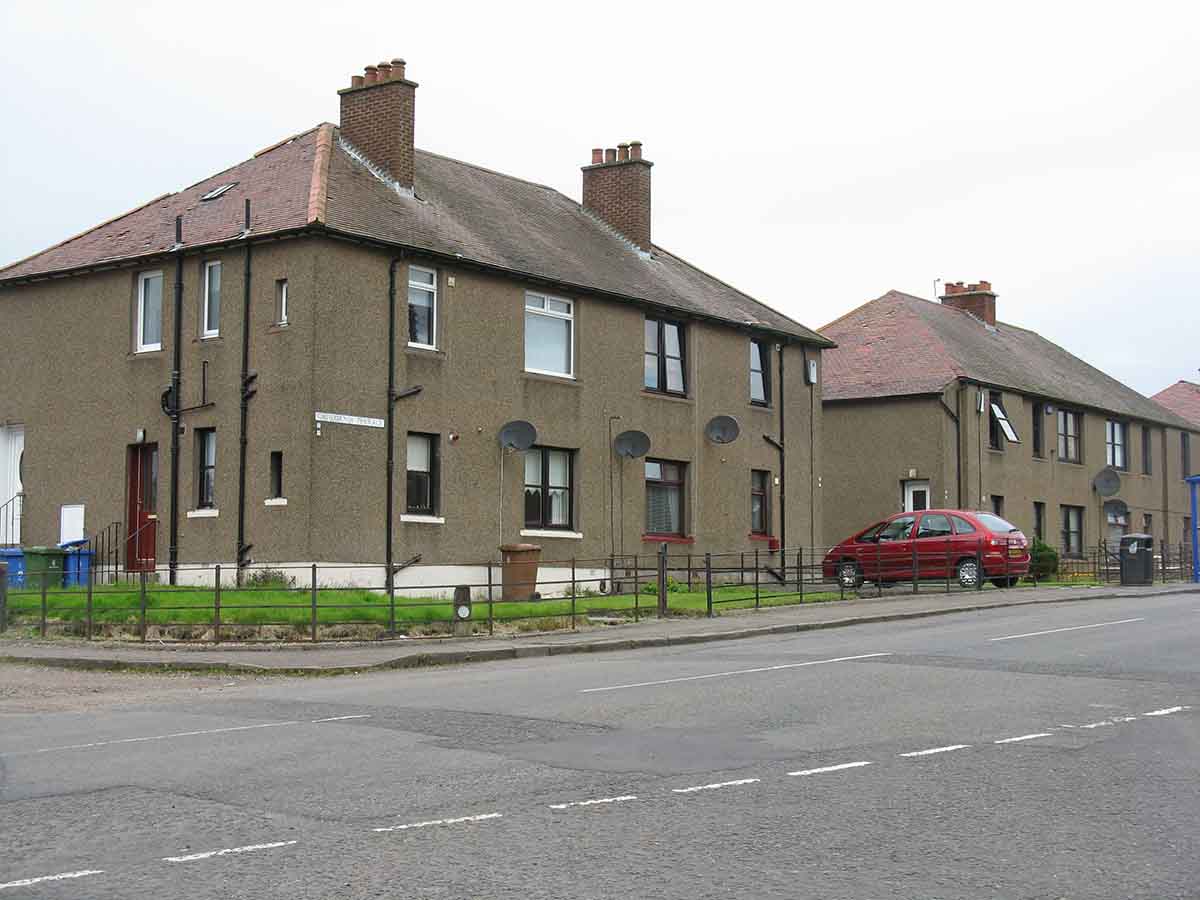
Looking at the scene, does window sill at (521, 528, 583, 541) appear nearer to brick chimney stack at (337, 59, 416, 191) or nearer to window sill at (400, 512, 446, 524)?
window sill at (400, 512, 446, 524)

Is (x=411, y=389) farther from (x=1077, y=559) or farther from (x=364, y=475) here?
(x=1077, y=559)

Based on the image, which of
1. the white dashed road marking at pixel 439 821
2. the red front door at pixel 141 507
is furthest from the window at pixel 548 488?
the white dashed road marking at pixel 439 821

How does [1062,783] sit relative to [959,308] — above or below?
below

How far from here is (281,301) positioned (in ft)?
85.4

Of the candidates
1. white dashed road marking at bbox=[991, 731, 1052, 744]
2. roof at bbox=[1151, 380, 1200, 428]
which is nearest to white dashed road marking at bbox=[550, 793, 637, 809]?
white dashed road marking at bbox=[991, 731, 1052, 744]

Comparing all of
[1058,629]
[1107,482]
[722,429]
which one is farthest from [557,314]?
[1107,482]

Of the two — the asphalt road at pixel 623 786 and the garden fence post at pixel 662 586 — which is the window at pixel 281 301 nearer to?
the garden fence post at pixel 662 586

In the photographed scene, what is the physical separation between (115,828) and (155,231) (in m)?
22.9

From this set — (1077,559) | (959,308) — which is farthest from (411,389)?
(959,308)

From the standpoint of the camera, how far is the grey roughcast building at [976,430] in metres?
43.1

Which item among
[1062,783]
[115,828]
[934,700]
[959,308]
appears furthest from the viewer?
[959,308]

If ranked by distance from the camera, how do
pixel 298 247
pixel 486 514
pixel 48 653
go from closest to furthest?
pixel 48 653 < pixel 298 247 < pixel 486 514

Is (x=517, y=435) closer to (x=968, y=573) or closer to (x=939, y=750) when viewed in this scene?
(x=968, y=573)

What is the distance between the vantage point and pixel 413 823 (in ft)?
25.6
